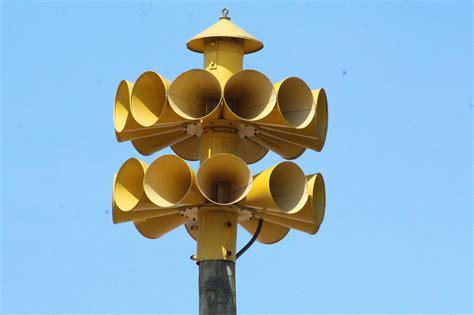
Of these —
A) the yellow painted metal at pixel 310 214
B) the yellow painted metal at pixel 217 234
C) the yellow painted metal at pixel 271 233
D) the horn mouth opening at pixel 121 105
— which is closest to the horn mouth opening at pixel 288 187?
the yellow painted metal at pixel 310 214

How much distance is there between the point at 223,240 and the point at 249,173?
1.92 m

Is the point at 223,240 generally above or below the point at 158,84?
below

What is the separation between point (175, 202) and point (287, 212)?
9.22ft

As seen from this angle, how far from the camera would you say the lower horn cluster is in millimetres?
51938

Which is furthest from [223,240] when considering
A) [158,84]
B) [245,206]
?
[158,84]

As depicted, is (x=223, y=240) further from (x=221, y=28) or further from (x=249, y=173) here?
(x=221, y=28)


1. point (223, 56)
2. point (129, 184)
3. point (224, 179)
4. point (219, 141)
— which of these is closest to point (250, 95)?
point (219, 141)

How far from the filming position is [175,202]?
52344mm

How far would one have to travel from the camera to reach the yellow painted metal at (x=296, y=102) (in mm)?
53281

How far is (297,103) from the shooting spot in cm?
5366

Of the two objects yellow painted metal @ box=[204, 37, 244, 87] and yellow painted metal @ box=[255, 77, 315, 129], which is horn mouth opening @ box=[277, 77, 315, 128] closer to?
yellow painted metal @ box=[255, 77, 315, 129]

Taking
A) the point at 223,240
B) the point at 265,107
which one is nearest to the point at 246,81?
the point at 265,107

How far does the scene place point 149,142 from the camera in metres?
54.3

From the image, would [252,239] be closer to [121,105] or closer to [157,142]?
[157,142]
